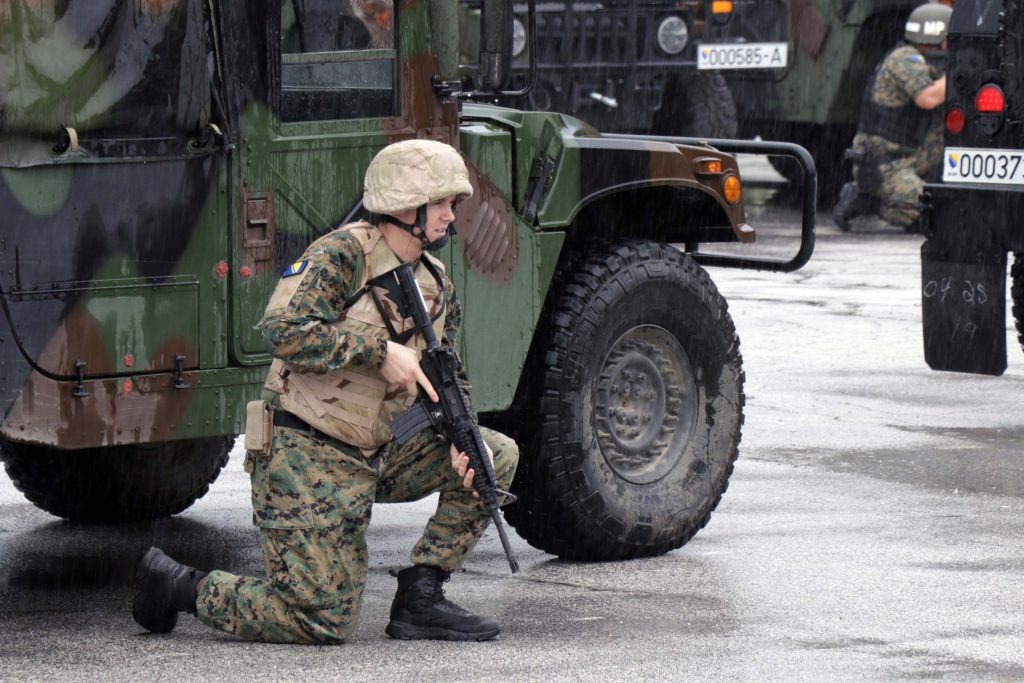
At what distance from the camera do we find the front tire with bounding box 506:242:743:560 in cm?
644

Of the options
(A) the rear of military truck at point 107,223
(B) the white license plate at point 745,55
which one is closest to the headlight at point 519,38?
(B) the white license plate at point 745,55

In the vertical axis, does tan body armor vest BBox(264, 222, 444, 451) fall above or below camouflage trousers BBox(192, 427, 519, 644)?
above

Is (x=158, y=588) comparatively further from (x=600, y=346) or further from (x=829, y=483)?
(x=829, y=483)

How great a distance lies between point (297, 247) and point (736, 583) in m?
1.65

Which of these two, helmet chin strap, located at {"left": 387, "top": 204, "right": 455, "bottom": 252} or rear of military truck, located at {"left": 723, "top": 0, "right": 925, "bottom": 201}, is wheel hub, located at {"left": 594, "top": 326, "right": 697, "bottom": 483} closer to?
helmet chin strap, located at {"left": 387, "top": 204, "right": 455, "bottom": 252}

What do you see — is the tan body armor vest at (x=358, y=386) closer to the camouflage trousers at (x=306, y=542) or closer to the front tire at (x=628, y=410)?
the camouflage trousers at (x=306, y=542)

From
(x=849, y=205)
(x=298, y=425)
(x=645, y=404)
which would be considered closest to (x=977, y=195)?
(x=645, y=404)

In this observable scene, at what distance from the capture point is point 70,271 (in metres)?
5.36

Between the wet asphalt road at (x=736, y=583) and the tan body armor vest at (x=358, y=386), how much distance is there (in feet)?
1.88

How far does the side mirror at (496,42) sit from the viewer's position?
5.93m

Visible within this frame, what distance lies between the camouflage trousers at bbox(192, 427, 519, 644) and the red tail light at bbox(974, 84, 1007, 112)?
3.89 m

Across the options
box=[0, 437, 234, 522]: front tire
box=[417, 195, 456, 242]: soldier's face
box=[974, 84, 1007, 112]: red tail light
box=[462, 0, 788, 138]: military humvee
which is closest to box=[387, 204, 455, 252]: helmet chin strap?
box=[417, 195, 456, 242]: soldier's face

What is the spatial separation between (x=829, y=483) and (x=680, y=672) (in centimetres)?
280

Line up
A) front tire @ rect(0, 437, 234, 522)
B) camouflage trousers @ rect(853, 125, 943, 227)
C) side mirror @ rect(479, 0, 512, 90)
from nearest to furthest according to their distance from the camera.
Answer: side mirror @ rect(479, 0, 512, 90) → front tire @ rect(0, 437, 234, 522) → camouflage trousers @ rect(853, 125, 943, 227)
